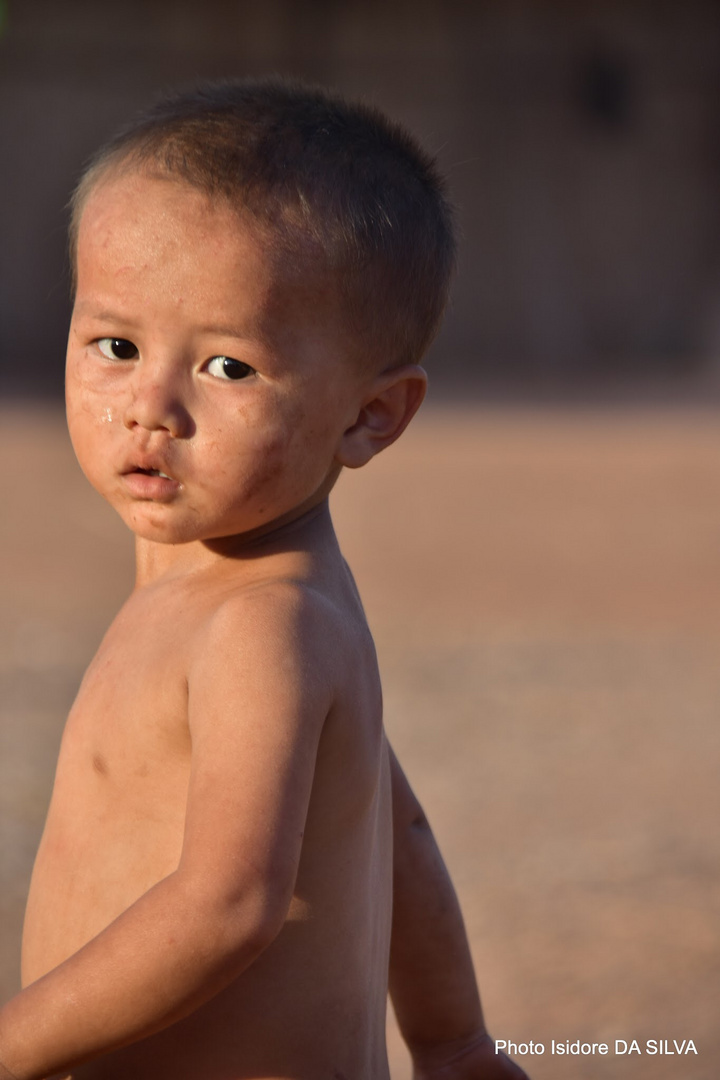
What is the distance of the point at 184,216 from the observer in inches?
46.7

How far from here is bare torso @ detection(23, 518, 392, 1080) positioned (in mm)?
1212

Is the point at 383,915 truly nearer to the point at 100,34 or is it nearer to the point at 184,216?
the point at 184,216

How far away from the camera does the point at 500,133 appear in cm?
1370

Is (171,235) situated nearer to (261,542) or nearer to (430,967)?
(261,542)

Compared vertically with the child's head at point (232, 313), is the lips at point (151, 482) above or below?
below

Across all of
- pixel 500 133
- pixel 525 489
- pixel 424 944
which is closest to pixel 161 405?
pixel 424 944

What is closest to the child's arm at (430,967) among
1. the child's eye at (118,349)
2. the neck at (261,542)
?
the neck at (261,542)

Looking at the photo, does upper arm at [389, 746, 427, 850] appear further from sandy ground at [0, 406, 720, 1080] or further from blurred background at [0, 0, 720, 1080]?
sandy ground at [0, 406, 720, 1080]

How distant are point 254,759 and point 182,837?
0.16 metres

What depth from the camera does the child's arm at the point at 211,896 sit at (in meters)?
1.07

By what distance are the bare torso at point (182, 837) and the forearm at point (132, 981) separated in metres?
0.13

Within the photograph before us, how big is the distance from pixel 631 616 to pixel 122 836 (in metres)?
4.30

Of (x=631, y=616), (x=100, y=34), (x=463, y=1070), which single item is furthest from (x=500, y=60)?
(x=463, y=1070)

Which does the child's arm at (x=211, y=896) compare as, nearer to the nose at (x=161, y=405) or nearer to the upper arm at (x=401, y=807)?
the nose at (x=161, y=405)
